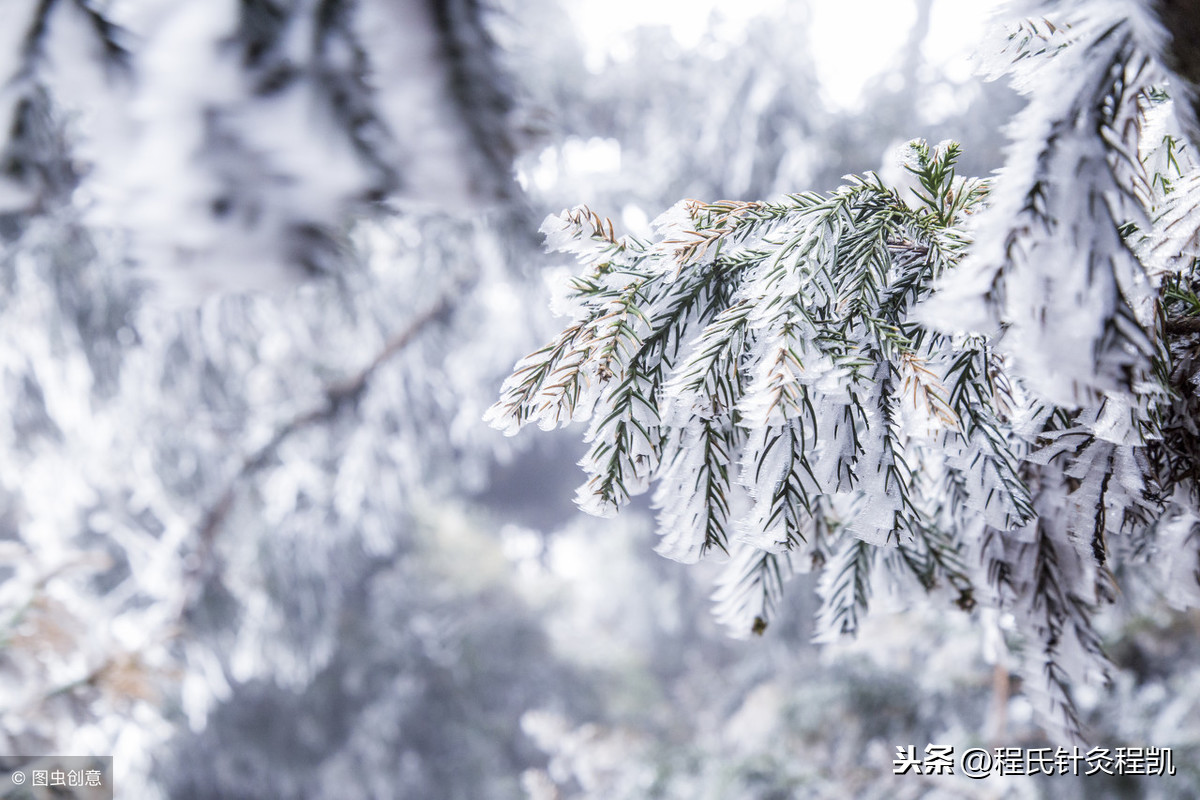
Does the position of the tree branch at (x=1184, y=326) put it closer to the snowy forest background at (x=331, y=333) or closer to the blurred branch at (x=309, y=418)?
the snowy forest background at (x=331, y=333)

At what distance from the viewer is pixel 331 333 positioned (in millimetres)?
2363

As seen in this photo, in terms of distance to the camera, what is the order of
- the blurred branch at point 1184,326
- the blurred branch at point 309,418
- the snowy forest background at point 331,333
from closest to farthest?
the snowy forest background at point 331,333, the blurred branch at point 1184,326, the blurred branch at point 309,418

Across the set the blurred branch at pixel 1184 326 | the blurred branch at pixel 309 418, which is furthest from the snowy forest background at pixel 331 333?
the blurred branch at pixel 1184 326

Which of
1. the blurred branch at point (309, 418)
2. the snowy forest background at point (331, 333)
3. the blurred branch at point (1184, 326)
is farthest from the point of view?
the blurred branch at point (309, 418)

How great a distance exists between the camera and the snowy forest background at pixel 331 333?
0.84ft

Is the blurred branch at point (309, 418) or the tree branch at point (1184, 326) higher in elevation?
the blurred branch at point (309, 418)

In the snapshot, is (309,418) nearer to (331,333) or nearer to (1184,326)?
(331,333)

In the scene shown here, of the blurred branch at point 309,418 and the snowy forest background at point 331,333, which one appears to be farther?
the blurred branch at point 309,418

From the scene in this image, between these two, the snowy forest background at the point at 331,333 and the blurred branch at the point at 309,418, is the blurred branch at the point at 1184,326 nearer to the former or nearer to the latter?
the snowy forest background at the point at 331,333

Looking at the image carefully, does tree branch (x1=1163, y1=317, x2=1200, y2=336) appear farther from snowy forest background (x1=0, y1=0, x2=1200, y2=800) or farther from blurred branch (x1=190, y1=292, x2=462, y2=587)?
blurred branch (x1=190, y1=292, x2=462, y2=587)

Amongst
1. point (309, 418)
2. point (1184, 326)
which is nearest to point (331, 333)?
point (309, 418)

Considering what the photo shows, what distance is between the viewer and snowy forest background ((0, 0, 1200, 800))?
26 cm

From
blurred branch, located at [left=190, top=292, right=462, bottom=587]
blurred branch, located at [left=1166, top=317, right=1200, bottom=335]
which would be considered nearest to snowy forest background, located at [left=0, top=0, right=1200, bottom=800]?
blurred branch, located at [left=190, top=292, right=462, bottom=587]

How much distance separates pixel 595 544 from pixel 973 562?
24.0ft
